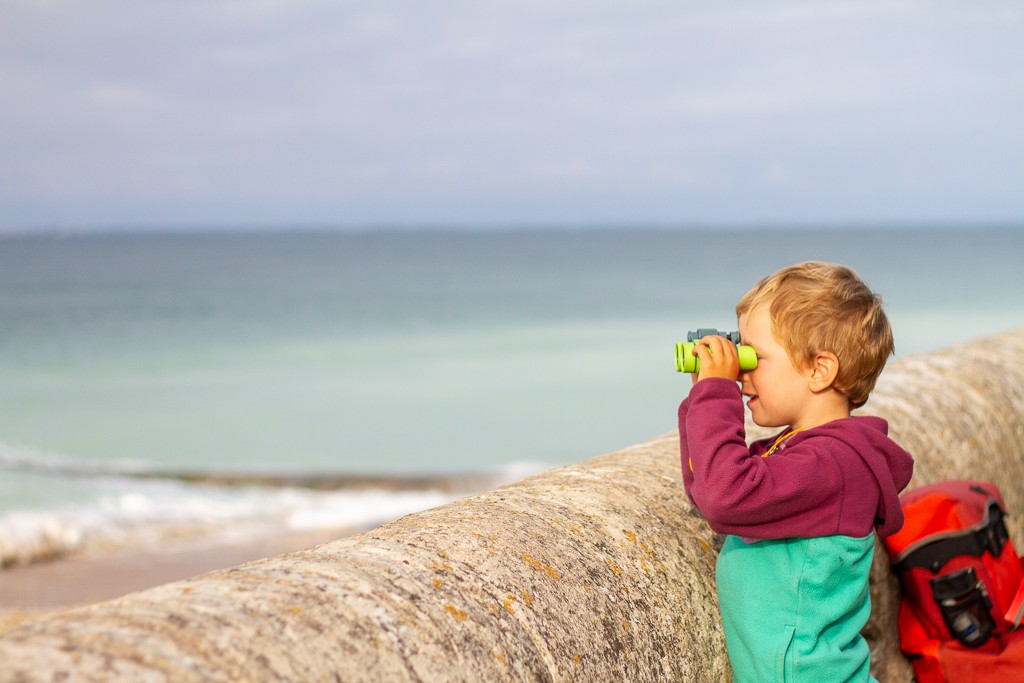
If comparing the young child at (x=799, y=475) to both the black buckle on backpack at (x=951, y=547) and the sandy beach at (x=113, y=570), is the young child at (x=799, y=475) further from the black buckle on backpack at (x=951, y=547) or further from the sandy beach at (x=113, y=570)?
the sandy beach at (x=113, y=570)

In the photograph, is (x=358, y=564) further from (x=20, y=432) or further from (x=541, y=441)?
(x=20, y=432)

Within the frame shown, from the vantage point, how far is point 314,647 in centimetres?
150

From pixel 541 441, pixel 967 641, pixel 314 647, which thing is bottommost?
pixel 541 441

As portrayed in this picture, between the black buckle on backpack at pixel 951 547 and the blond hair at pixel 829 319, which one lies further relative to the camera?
the black buckle on backpack at pixel 951 547

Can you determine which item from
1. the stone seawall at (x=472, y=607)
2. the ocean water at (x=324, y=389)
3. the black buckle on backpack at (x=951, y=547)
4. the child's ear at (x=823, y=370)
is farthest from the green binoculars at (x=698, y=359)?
the ocean water at (x=324, y=389)

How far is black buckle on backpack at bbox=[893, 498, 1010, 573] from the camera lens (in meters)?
3.05

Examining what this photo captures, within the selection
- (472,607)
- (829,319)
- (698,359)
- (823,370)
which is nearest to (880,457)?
(823,370)

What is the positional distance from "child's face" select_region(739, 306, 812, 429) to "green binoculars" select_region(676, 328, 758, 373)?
29 millimetres

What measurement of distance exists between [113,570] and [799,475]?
9.77m

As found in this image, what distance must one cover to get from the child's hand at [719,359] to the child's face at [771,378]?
8 cm

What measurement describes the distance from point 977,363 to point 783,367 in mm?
2893

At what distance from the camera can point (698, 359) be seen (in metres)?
2.43

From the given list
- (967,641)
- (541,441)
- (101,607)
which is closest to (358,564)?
(101,607)

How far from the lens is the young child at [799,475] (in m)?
2.24
